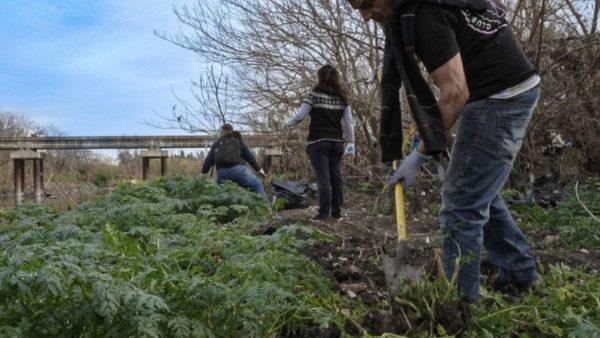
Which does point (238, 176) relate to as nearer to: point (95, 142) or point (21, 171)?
point (95, 142)

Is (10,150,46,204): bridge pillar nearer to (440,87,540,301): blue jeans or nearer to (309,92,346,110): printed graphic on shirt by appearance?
(309,92,346,110): printed graphic on shirt

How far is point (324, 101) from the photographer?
7.05 metres

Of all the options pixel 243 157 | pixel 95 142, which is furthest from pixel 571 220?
pixel 95 142

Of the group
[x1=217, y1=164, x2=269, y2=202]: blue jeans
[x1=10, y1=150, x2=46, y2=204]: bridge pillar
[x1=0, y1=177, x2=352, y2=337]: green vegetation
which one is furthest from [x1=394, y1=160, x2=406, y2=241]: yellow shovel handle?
[x1=10, y1=150, x2=46, y2=204]: bridge pillar

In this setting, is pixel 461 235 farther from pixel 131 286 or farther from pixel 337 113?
pixel 337 113

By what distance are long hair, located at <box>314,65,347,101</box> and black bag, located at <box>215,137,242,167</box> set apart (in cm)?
277

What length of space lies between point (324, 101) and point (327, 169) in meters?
0.78

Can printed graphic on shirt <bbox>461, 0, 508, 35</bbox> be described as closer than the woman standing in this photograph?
Yes

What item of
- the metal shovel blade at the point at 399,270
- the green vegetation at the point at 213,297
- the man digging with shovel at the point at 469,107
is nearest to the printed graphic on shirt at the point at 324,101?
the green vegetation at the point at 213,297

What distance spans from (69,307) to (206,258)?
3.31ft

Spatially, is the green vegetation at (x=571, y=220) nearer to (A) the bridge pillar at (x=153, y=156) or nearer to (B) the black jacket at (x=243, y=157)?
(B) the black jacket at (x=243, y=157)

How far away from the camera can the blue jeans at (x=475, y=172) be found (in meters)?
2.86

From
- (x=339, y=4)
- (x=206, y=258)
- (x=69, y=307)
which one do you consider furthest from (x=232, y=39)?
(x=69, y=307)

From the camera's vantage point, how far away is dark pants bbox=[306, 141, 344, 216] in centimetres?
704
